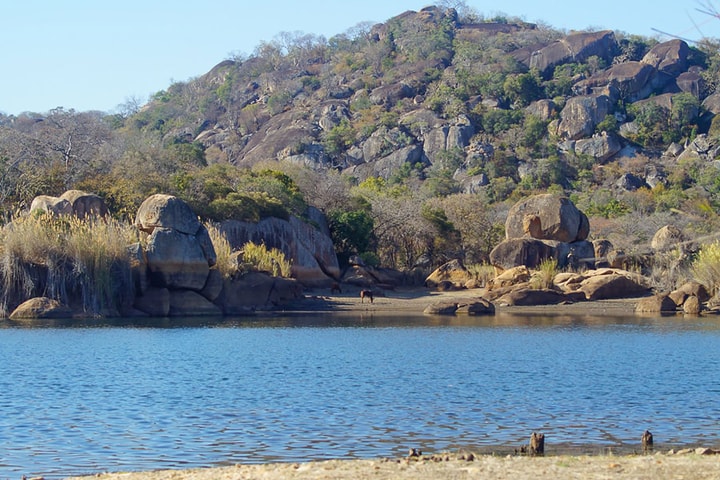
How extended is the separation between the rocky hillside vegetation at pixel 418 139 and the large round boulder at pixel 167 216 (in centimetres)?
628

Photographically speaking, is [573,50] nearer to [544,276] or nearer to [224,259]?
[544,276]

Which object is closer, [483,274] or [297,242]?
[483,274]

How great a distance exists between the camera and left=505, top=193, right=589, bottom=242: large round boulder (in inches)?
1865

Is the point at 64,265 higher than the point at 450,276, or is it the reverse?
the point at 64,265

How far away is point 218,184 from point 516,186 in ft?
148

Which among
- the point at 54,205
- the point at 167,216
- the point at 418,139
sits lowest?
the point at 167,216

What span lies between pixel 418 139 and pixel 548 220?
182ft

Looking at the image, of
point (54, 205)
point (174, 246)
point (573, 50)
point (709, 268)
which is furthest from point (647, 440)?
point (573, 50)

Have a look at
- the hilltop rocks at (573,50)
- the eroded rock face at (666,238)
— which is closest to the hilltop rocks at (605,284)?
the eroded rock face at (666,238)

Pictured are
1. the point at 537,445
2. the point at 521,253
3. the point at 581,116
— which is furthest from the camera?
the point at 581,116

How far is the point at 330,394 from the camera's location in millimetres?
17891

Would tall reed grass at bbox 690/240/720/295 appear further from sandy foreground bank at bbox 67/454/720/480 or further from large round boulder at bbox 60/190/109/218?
sandy foreground bank at bbox 67/454/720/480

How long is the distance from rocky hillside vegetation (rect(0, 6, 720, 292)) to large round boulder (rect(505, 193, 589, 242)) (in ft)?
9.93

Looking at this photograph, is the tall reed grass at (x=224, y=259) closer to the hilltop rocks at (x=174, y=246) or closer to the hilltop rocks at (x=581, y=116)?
the hilltop rocks at (x=174, y=246)
